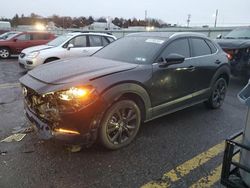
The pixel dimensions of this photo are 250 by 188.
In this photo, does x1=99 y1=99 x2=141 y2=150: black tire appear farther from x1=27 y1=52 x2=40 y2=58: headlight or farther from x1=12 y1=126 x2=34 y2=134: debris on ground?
x1=27 y1=52 x2=40 y2=58: headlight

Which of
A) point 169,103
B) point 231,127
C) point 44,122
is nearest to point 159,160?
point 169,103

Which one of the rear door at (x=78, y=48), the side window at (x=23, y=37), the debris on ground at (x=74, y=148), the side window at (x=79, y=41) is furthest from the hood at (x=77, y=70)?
the side window at (x=23, y=37)

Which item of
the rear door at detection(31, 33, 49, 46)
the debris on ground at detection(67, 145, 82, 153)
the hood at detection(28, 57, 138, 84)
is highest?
the hood at detection(28, 57, 138, 84)

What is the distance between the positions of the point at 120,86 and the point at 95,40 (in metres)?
7.38

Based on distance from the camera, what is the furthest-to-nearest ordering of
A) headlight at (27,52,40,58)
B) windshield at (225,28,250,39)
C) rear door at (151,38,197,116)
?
1. headlight at (27,52,40,58)
2. windshield at (225,28,250,39)
3. rear door at (151,38,197,116)

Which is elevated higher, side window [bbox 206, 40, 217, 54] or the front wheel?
side window [bbox 206, 40, 217, 54]

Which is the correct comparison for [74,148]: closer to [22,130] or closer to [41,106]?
[41,106]

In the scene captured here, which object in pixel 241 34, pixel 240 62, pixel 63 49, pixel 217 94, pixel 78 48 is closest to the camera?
pixel 217 94

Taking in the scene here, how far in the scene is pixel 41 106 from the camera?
3.33m

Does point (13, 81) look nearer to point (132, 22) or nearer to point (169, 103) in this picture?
point (169, 103)

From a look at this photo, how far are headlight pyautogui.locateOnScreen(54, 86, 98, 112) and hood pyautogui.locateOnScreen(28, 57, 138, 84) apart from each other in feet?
0.59

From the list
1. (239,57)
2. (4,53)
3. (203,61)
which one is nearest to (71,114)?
(203,61)

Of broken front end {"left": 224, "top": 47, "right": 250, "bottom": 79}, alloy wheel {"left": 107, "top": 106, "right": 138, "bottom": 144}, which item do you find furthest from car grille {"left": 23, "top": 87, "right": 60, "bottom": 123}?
broken front end {"left": 224, "top": 47, "right": 250, "bottom": 79}

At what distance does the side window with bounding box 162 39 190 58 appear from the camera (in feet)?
14.3
